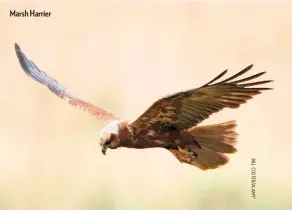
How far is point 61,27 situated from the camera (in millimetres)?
2020

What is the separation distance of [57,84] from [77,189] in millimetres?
354

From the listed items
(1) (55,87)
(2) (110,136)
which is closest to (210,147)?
(2) (110,136)

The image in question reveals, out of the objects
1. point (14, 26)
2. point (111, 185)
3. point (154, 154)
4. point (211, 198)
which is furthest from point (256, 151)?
point (14, 26)

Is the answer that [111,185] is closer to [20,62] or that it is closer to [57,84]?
[57,84]

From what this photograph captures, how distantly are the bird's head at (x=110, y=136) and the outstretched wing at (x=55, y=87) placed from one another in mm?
53

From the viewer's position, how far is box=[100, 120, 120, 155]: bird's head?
185 centimetres

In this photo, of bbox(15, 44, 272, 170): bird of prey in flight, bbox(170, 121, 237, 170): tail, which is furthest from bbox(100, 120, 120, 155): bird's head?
bbox(170, 121, 237, 170): tail

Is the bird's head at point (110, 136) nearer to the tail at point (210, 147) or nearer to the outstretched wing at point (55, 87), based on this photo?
the outstretched wing at point (55, 87)

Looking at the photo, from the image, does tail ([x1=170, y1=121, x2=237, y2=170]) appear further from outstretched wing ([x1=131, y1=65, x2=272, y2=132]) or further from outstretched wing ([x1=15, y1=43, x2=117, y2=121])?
outstretched wing ([x1=15, y1=43, x2=117, y2=121])

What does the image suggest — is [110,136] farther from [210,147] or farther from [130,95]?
[210,147]

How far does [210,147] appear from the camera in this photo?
187 centimetres

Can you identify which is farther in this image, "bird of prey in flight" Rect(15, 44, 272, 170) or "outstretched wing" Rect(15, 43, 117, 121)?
"outstretched wing" Rect(15, 43, 117, 121)

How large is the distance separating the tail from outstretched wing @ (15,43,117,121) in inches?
10.1

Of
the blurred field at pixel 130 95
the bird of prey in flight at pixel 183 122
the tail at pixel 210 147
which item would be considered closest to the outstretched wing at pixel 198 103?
the bird of prey in flight at pixel 183 122
